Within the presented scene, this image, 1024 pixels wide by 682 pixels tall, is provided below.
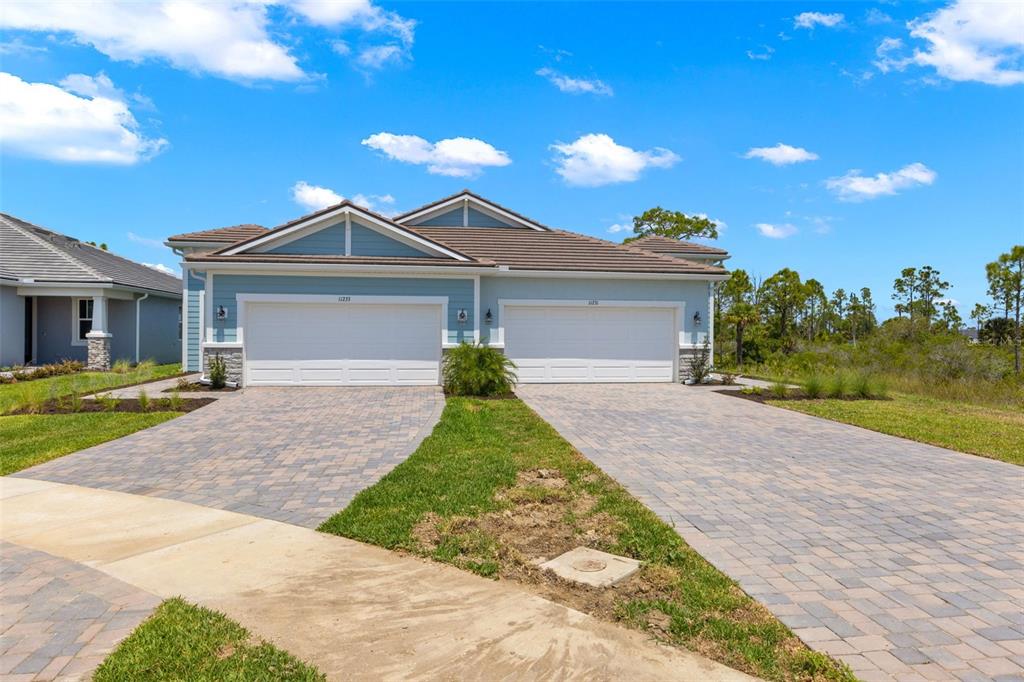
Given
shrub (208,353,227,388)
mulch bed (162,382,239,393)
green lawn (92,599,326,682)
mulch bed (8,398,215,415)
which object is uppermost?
shrub (208,353,227,388)

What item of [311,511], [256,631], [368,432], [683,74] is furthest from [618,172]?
[256,631]

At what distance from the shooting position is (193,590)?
3627 millimetres

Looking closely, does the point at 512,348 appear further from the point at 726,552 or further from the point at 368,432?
the point at 726,552

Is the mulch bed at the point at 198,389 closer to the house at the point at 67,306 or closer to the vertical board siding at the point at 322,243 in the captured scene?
the vertical board siding at the point at 322,243

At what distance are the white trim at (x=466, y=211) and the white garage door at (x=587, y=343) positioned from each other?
4560 millimetres

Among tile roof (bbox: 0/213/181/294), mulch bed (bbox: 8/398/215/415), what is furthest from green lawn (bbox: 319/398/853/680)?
tile roof (bbox: 0/213/181/294)

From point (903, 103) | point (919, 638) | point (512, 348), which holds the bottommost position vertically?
point (919, 638)

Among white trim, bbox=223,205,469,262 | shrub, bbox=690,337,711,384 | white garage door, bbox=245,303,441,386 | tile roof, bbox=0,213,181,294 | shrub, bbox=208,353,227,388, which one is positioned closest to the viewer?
shrub, bbox=208,353,227,388

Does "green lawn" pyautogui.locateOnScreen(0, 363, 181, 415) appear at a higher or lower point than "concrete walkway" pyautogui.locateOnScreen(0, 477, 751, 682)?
higher

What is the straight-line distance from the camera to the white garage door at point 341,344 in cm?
1427

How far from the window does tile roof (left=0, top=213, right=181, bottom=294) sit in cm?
121

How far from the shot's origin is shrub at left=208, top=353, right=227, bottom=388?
44.6 ft

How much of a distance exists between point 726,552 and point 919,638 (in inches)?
52.0

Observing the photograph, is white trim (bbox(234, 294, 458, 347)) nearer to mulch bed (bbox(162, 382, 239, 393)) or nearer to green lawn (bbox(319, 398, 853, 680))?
mulch bed (bbox(162, 382, 239, 393))
